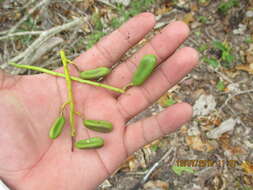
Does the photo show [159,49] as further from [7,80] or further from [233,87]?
[233,87]

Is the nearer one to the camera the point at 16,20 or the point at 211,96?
the point at 211,96

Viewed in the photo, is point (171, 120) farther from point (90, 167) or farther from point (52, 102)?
point (52, 102)

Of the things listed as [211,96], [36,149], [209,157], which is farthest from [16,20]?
[209,157]

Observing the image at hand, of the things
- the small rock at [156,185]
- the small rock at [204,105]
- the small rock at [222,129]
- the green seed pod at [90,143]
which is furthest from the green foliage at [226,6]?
the green seed pod at [90,143]

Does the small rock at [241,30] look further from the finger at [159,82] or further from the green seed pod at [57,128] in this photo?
the green seed pod at [57,128]

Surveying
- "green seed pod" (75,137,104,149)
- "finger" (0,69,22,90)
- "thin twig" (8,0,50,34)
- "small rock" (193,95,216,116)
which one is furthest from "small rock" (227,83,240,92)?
"thin twig" (8,0,50,34)
